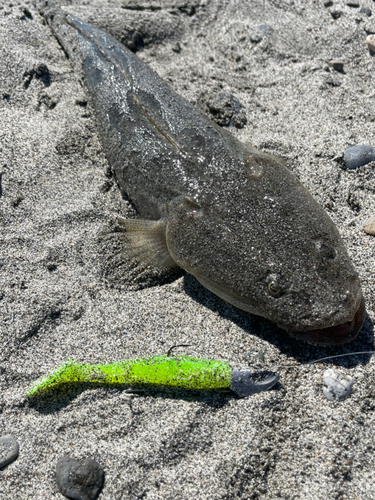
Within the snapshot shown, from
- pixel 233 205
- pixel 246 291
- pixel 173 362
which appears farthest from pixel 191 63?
pixel 173 362

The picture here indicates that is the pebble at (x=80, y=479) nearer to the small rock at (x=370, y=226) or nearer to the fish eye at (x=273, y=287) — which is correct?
the fish eye at (x=273, y=287)

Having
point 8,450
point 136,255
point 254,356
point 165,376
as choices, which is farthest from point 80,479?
point 136,255

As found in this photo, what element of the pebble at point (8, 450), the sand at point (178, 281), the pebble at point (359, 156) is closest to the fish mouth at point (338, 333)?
the sand at point (178, 281)

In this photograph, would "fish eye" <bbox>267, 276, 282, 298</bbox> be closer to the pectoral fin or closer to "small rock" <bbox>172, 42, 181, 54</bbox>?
the pectoral fin

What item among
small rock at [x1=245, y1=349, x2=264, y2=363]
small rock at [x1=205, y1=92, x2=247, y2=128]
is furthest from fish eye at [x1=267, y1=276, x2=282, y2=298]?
small rock at [x1=205, y1=92, x2=247, y2=128]

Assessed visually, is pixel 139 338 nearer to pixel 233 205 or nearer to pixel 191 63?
pixel 233 205
